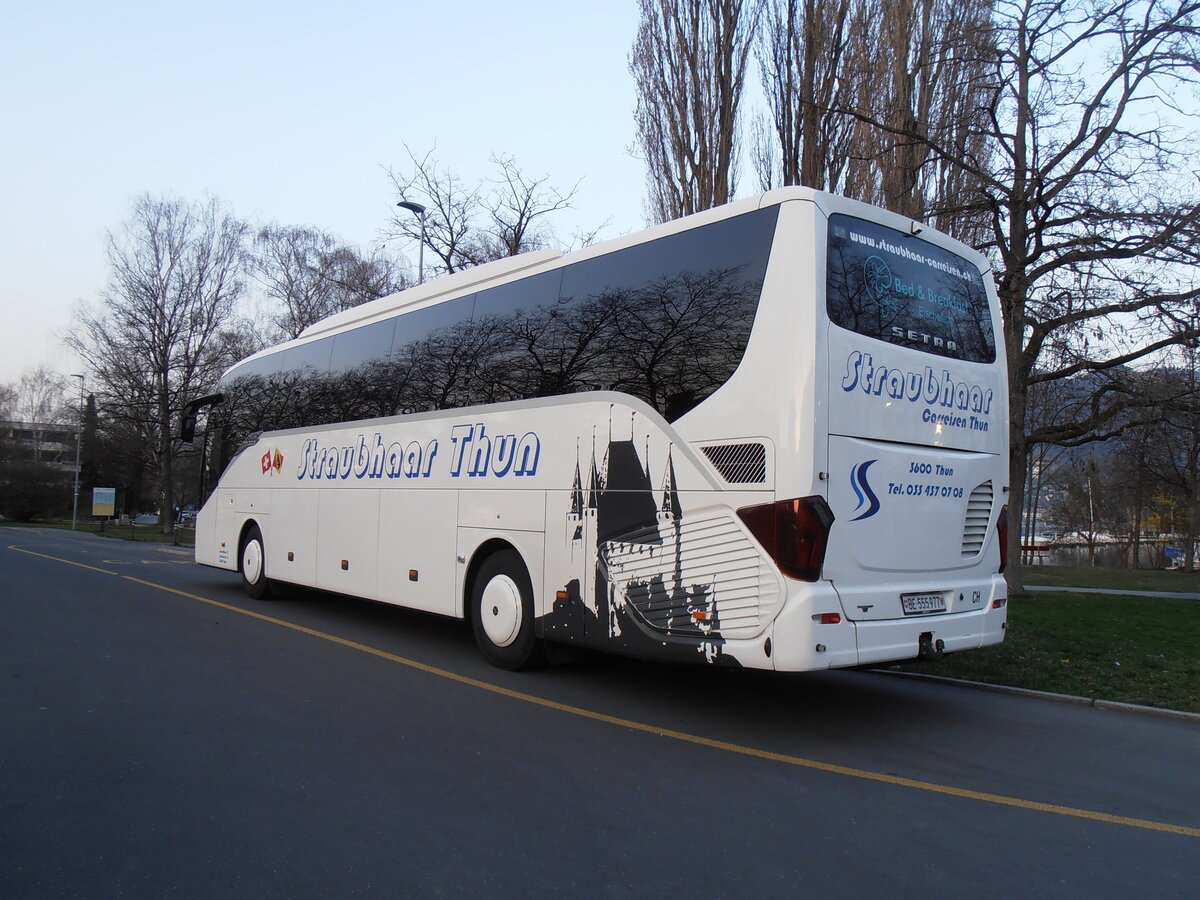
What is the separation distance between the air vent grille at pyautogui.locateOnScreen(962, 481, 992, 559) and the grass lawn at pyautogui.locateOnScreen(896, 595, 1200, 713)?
1040 mm

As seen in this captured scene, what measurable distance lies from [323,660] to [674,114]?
16.9 m

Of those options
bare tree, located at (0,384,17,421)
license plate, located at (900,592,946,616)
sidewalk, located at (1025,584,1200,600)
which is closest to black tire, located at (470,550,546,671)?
license plate, located at (900,592,946,616)

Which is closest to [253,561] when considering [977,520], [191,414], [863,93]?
[191,414]

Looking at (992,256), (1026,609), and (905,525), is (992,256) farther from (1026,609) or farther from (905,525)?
(905,525)

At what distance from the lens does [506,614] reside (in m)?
7.93

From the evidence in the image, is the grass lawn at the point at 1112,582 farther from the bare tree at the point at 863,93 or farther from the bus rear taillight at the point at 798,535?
the bus rear taillight at the point at 798,535

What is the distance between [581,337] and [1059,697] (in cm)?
527

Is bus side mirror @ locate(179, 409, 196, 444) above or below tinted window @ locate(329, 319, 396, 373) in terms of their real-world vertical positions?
below

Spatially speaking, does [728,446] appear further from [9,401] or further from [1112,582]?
[9,401]

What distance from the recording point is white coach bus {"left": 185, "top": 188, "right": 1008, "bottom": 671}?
5695 millimetres

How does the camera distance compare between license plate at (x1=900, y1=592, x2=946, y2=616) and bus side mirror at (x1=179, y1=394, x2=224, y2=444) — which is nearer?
license plate at (x1=900, y1=592, x2=946, y2=616)

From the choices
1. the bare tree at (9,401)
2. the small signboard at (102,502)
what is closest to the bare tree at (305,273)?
the small signboard at (102,502)

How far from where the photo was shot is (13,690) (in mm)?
6812

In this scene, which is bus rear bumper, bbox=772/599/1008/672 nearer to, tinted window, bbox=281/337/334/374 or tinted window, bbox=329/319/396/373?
tinted window, bbox=329/319/396/373
